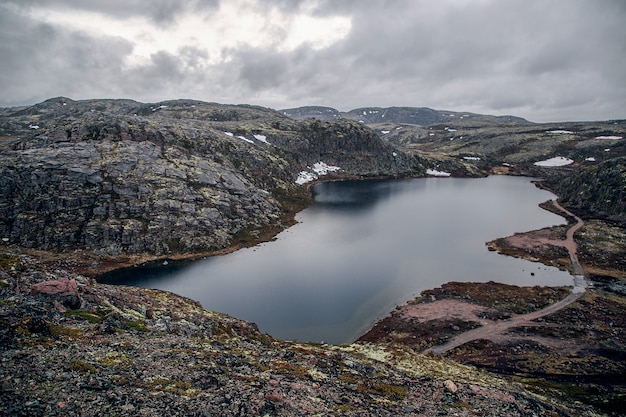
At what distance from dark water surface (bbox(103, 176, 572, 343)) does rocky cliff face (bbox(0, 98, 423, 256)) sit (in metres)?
11.2

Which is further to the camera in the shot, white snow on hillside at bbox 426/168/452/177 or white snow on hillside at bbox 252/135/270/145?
white snow on hillside at bbox 426/168/452/177

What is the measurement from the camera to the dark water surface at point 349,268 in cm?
4644

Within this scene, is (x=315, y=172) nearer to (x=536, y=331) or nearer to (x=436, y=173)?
(x=436, y=173)

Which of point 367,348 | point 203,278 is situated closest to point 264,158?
point 203,278

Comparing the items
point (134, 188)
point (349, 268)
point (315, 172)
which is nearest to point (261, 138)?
point (315, 172)

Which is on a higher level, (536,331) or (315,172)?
(315,172)

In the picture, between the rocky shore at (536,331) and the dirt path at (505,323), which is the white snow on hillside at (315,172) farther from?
the dirt path at (505,323)

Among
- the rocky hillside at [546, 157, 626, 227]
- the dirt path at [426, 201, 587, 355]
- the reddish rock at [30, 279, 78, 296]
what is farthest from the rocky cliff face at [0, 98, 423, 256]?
the rocky hillside at [546, 157, 626, 227]

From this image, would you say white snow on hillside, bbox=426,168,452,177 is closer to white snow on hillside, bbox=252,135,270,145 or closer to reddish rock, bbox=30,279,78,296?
white snow on hillside, bbox=252,135,270,145

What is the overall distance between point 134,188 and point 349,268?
51.6 m

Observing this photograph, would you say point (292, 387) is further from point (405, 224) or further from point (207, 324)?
point (405, 224)

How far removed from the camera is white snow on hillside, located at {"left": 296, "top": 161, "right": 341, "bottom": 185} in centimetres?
13582

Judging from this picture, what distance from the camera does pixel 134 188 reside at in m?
76.9

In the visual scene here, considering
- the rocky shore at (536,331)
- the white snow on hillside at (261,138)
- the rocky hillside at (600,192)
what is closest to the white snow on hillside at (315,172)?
the white snow on hillside at (261,138)
